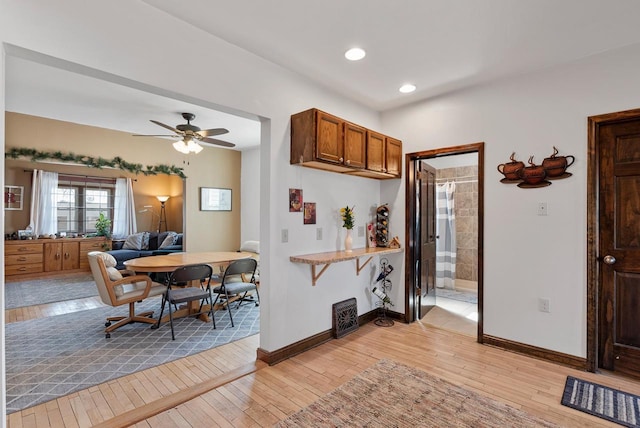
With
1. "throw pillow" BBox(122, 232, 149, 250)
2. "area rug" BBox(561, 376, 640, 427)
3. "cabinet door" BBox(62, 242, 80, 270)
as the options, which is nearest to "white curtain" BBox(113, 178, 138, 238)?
"throw pillow" BBox(122, 232, 149, 250)

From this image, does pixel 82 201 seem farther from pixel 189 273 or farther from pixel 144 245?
pixel 189 273


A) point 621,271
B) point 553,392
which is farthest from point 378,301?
point 621,271

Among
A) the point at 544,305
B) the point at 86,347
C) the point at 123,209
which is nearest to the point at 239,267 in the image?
the point at 86,347

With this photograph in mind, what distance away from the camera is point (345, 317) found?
3.54m

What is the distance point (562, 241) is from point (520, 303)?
708mm

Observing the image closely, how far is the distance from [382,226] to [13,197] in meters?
7.71

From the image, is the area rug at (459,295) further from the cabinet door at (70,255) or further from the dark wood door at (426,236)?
the cabinet door at (70,255)

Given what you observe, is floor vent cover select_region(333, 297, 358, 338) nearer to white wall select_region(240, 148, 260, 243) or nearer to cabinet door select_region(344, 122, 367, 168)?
cabinet door select_region(344, 122, 367, 168)

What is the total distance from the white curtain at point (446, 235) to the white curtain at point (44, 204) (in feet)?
27.7

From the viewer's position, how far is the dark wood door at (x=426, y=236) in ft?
13.5

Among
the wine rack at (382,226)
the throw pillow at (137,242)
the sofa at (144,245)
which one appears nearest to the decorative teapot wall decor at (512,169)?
the wine rack at (382,226)

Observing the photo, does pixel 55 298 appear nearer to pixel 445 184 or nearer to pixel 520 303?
pixel 520 303

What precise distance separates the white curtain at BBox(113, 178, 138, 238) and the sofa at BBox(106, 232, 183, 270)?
2.38 ft

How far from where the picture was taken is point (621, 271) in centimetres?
264
